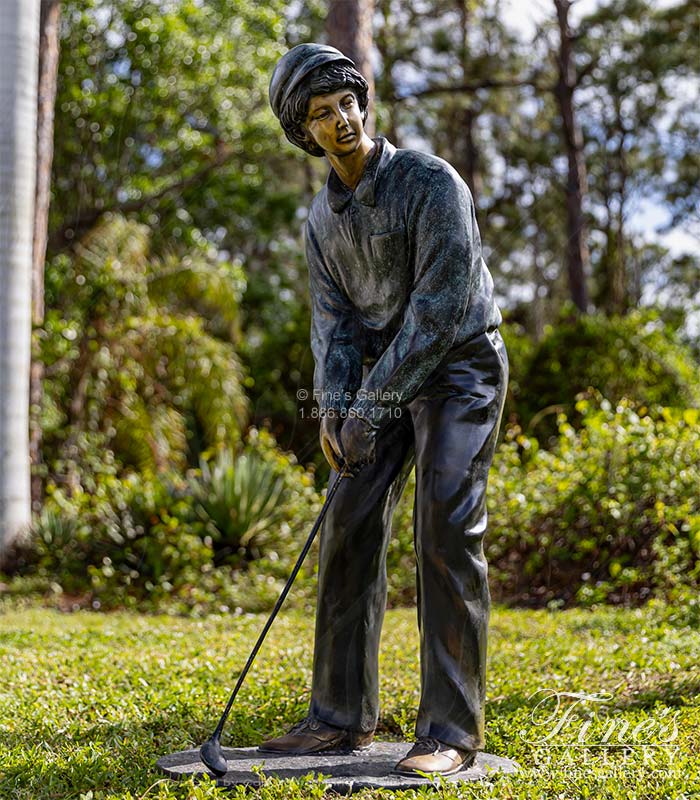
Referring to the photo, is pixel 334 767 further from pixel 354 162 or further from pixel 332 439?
pixel 354 162

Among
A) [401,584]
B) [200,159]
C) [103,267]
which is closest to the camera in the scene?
[401,584]

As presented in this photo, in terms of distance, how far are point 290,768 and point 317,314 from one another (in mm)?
1500

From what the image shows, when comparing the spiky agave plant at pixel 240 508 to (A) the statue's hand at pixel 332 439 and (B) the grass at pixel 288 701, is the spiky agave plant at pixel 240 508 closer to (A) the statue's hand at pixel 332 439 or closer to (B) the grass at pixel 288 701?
(B) the grass at pixel 288 701

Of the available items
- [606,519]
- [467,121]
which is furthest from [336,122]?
[467,121]

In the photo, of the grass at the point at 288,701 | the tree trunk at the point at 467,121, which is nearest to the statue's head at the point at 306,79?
the grass at the point at 288,701

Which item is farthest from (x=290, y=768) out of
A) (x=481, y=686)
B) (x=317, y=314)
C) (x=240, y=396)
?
(x=240, y=396)

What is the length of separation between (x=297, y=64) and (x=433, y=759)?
217cm

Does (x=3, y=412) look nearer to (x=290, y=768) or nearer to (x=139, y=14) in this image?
(x=290, y=768)

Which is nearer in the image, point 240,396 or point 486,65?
point 240,396

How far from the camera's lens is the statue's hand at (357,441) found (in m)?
3.26

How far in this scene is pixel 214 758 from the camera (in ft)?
10.1

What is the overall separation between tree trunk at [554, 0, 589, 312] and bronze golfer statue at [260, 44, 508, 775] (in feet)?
47.6

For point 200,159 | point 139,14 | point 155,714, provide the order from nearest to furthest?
point 155,714, point 139,14, point 200,159

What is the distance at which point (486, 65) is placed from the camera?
73.8 feet
